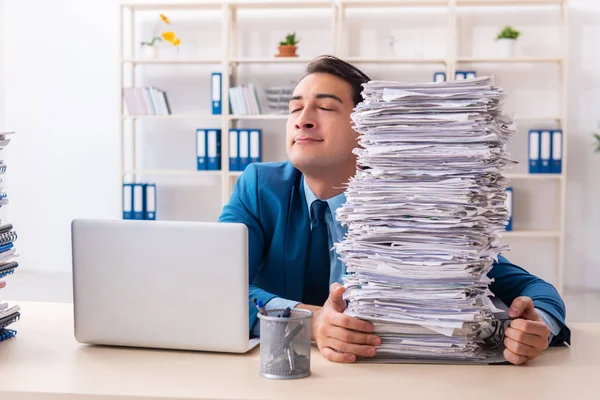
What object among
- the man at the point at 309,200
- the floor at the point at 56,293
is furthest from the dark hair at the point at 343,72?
the floor at the point at 56,293

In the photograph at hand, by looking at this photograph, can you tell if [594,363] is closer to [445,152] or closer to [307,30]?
[445,152]

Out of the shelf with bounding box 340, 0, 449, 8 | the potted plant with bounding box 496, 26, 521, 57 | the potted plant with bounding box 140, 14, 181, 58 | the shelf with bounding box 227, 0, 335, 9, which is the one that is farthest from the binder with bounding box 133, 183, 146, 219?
the potted plant with bounding box 496, 26, 521, 57

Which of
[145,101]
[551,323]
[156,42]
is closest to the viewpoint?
[551,323]

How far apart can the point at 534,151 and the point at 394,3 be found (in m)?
1.44

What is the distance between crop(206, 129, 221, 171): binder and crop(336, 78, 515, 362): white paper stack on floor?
13.2 ft

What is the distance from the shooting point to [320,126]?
5.85ft

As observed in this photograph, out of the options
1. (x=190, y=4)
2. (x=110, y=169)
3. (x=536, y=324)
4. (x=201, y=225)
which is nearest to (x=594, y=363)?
(x=536, y=324)

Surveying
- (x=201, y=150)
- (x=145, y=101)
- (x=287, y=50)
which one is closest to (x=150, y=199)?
(x=201, y=150)

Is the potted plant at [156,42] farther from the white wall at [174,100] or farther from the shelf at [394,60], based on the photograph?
the shelf at [394,60]

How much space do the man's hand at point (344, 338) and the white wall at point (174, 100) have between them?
426 cm

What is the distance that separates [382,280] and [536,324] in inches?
11.6

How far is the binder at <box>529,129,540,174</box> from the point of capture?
512cm

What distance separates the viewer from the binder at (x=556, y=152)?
5.09 meters

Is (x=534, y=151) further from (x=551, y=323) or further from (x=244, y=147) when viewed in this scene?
(x=551, y=323)
